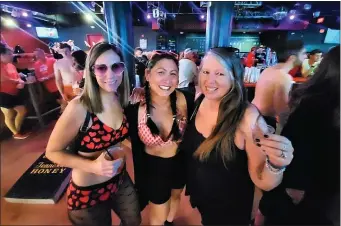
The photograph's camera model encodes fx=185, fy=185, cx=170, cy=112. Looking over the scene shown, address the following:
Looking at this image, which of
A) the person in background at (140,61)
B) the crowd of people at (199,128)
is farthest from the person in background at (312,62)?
the person in background at (140,61)

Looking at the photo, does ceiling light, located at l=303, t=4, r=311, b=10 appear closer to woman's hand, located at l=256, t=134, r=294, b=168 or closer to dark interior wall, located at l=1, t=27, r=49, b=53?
woman's hand, located at l=256, t=134, r=294, b=168

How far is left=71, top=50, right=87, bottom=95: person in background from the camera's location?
2.21 feet

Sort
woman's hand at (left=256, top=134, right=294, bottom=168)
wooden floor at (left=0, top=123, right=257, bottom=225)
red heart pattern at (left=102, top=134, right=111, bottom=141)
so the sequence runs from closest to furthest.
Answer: woman's hand at (left=256, top=134, right=294, bottom=168) → red heart pattern at (left=102, top=134, right=111, bottom=141) → wooden floor at (left=0, top=123, right=257, bottom=225)

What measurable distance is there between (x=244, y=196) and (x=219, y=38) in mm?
650

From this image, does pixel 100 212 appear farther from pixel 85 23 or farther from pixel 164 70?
pixel 85 23

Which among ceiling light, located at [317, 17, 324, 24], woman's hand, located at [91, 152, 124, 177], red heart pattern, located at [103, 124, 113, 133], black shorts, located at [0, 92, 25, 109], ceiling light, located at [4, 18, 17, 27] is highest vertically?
ceiling light, located at [317, 17, 324, 24]

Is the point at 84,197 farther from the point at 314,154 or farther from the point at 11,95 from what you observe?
the point at 314,154

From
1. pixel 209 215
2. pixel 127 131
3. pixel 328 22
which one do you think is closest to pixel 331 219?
pixel 209 215

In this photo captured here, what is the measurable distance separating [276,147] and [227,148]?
0.54ft

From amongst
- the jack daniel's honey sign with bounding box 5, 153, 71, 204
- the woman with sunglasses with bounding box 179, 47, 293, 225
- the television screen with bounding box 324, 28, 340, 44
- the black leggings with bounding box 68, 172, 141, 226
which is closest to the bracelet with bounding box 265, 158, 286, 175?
the woman with sunglasses with bounding box 179, 47, 293, 225

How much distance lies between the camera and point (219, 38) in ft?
2.31

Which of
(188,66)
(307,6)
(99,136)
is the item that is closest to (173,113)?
(188,66)

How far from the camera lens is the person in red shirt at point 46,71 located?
2.29 ft

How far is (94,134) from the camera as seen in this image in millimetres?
657
